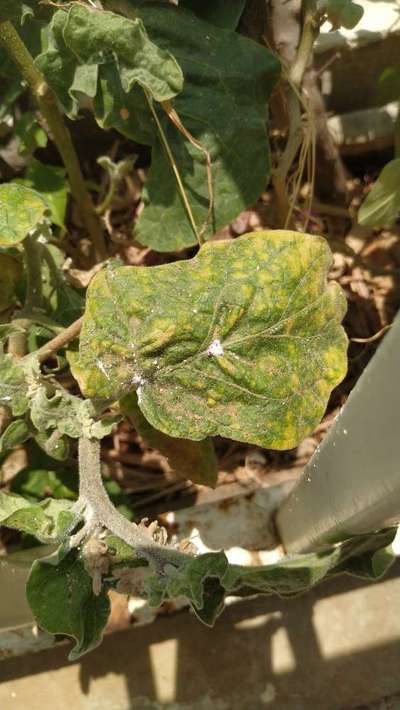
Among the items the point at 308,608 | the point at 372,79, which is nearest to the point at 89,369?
the point at 308,608

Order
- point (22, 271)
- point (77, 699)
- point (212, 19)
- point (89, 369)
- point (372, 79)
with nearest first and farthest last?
1. point (89, 369)
2. point (212, 19)
3. point (22, 271)
4. point (77, 699)
5. point (372, 79)

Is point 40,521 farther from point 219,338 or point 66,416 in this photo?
point 219,338

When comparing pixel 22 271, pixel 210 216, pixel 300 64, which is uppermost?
pixel 300 64

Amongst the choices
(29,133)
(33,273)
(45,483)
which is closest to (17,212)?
(33,273)

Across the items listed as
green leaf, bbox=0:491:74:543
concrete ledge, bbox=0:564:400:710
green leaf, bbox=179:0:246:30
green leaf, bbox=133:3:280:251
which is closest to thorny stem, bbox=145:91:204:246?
green leaf, bbox=133:3:280:251

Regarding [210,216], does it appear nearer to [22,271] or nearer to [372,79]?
[22,271]
